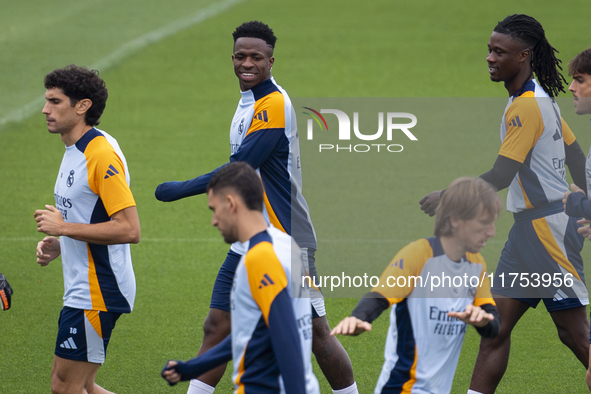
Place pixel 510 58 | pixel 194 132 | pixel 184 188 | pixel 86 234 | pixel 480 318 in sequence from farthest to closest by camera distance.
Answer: pixel 194 132
pixel 510 58
pixel 184 188
pixel 86 234
pixel 480 318

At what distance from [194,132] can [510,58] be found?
958 centimetres

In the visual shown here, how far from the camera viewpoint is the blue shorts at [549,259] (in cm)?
461

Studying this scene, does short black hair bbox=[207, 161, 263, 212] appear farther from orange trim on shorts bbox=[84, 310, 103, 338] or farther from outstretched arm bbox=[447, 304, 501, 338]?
orange trim on shorts bbox=[84, 310, 103, 338]

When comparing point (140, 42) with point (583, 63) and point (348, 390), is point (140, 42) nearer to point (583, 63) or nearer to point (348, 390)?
point (348, 390)

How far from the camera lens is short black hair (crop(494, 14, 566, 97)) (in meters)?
4.65

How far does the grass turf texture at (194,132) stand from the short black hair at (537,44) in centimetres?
21

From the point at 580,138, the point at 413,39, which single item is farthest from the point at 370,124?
the point at 413,39

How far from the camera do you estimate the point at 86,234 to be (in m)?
4.02

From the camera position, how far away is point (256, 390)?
10.3ft

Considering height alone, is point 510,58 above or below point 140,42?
below

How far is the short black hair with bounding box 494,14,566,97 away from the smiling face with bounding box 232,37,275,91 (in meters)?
1.46

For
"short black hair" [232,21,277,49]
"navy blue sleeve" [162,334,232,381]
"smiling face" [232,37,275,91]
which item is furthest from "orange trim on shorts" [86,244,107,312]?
"short black hair" [232,21,277,49]

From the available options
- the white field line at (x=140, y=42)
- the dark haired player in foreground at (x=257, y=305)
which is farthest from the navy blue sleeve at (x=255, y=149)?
the white field line at (x=140, y=42)

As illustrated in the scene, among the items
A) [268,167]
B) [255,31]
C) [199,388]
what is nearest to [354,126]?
[268,167]
